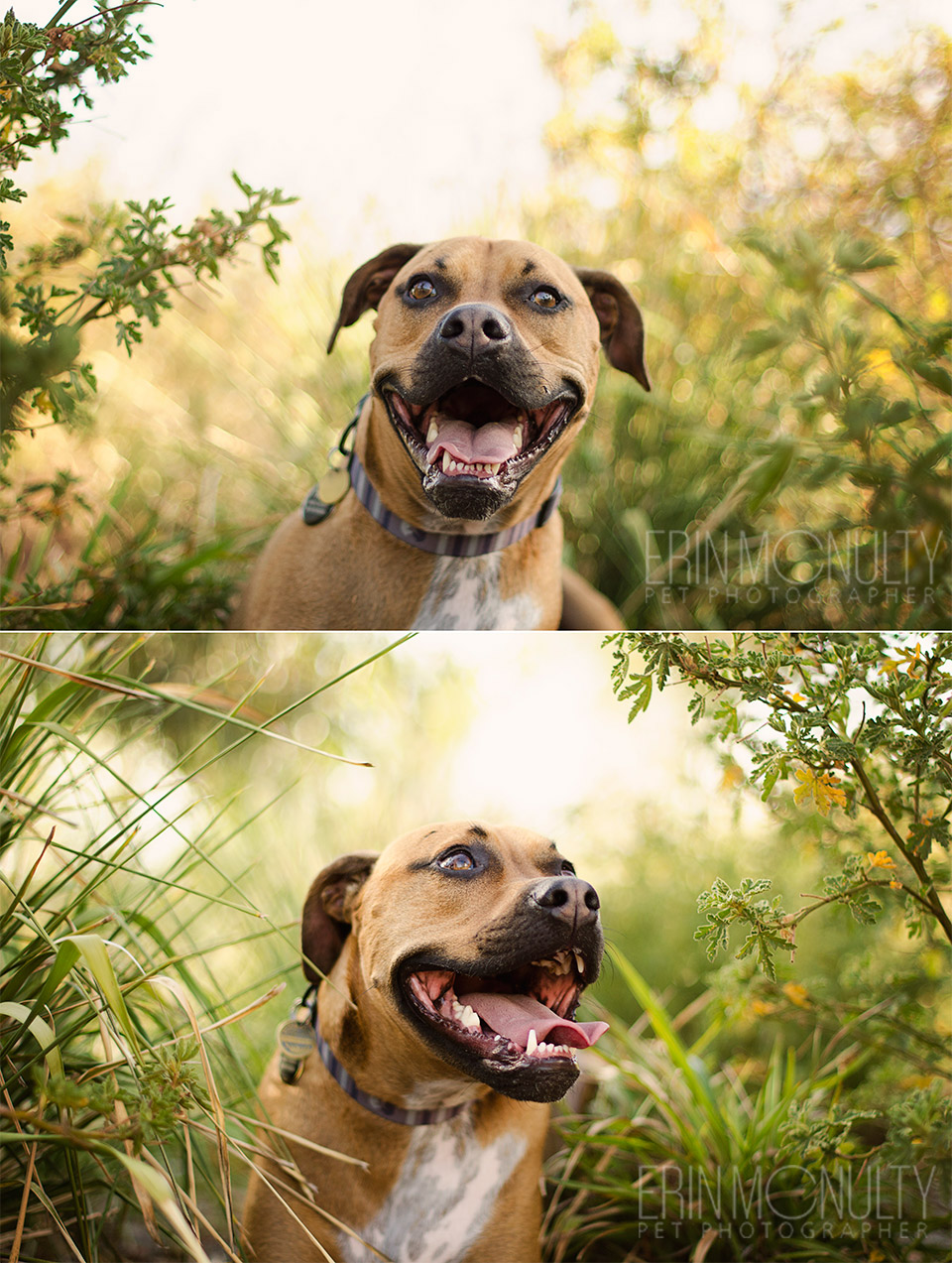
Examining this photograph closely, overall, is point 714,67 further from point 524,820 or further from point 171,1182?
point 171,1182

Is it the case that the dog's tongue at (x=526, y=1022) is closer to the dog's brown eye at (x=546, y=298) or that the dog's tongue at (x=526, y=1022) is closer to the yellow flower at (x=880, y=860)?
the yellow flower at (x=880, y=860)

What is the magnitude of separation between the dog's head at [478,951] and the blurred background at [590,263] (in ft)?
4.26

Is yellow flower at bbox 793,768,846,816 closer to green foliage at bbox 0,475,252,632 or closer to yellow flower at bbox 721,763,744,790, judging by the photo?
yellow flower at bbox 721,763,744,790

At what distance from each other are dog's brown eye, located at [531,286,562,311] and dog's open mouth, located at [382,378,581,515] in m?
0.19

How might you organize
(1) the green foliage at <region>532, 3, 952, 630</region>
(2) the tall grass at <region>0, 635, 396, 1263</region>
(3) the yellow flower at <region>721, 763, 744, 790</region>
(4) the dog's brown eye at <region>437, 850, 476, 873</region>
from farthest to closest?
(1) the green foliage at <region>532, 3, 952, 630</region>
(3) the yellow flower at <region>721, 763, 744, 790</region>
(4) the dog's brown eye at <region>437, 850, 476, 873</region>
(2) the tall grass at <region>0, 635, 396, 1263</region>

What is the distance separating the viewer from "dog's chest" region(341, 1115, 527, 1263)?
1689mm

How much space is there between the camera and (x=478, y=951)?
1.50m

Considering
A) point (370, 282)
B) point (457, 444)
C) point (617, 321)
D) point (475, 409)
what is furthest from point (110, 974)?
point (617, 321)

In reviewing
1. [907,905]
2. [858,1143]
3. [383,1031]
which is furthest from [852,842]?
[383,1031]

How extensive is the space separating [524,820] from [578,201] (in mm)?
1984

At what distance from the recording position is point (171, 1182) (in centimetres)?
149

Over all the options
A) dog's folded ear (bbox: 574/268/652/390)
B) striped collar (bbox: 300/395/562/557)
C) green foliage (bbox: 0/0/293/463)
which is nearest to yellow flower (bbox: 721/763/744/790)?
striped collar (bbox: 300/395/562/557)

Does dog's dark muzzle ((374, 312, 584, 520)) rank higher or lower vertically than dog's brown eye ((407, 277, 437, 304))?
lower

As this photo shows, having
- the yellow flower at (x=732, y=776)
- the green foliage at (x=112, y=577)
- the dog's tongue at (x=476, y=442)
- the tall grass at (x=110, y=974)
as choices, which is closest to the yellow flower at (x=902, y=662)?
the yellow flower at (x=732, y=776)
